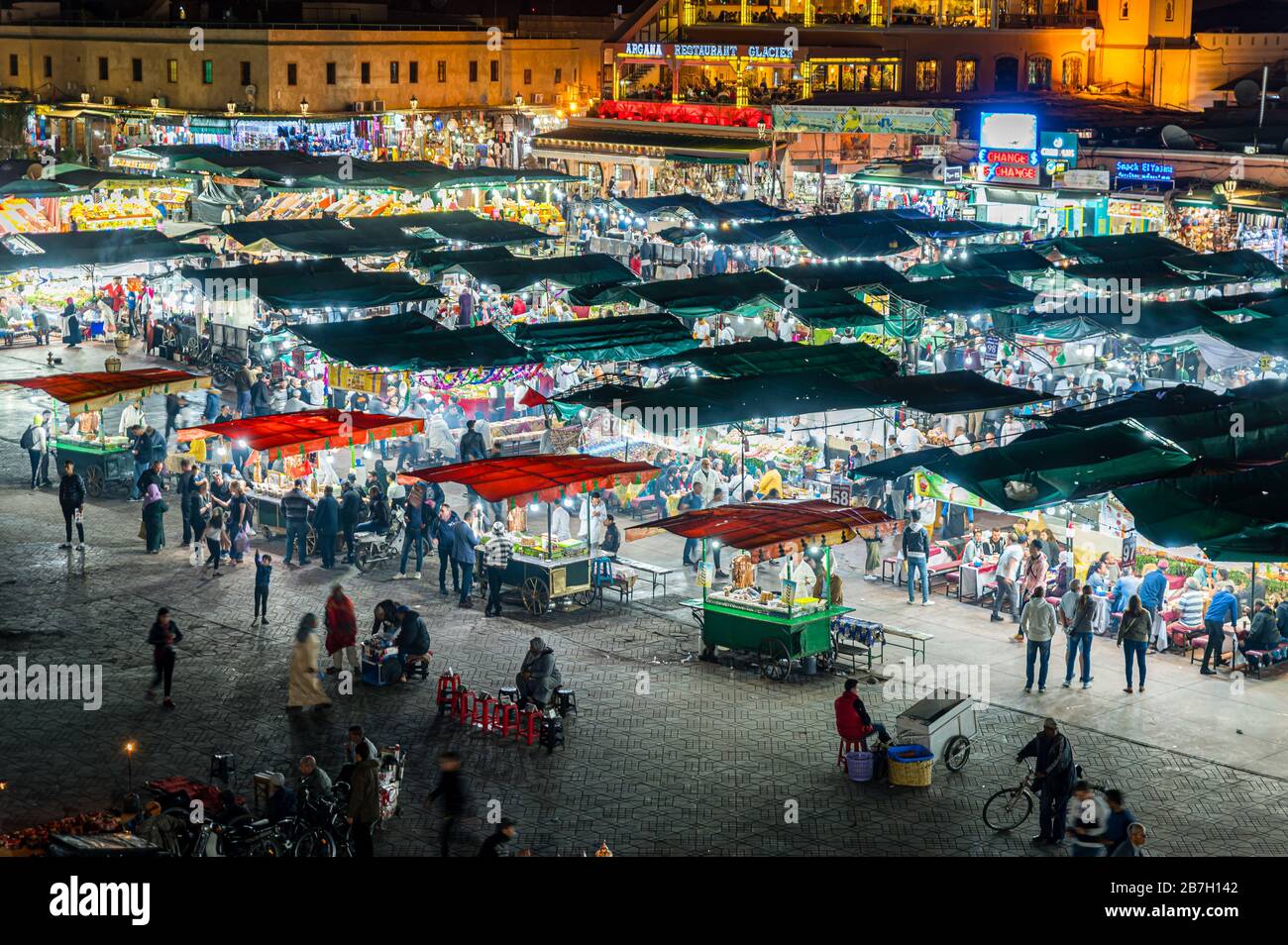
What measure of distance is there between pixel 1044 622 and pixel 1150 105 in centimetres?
5432

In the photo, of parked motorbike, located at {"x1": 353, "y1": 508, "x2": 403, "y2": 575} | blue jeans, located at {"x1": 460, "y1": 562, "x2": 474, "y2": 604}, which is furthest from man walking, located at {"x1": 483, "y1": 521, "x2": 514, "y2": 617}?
parked motorbike, located at {"x1": 353, "y1": 508, "x2": 403, "y2": 575}

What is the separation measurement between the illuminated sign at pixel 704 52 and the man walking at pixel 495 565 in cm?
4586

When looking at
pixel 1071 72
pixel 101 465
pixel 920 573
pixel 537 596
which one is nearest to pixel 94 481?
pixel 101 465

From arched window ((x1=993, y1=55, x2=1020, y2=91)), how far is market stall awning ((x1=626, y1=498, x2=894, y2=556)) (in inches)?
2102

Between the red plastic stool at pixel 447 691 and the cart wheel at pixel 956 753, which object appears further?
the red plastic stool at pixel 447 691

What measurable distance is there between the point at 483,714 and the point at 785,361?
11434 mm

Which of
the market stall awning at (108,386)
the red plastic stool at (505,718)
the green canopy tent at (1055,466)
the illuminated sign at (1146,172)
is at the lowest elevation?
the red plastic stool at (505,718)

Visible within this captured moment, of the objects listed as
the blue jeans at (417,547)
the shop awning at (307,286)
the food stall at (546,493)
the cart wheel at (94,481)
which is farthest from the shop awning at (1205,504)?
the shop awning at (307,286)

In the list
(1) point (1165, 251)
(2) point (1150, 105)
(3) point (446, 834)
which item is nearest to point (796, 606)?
(3) point (446, 834)

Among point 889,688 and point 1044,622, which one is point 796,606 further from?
point 1044,622

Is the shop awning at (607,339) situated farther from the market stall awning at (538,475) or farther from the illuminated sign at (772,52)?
the illuminated sign at (772,52)

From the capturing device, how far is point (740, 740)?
18.3m

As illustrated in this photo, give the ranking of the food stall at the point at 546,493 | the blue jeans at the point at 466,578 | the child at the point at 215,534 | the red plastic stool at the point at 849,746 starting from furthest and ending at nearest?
the child at the point at 215,534 → the blue jeans at the point at 466,578 → the food stall at the point at 546,493 → the red plastic stool at the point at 849,746

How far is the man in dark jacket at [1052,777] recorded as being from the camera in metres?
15.7
